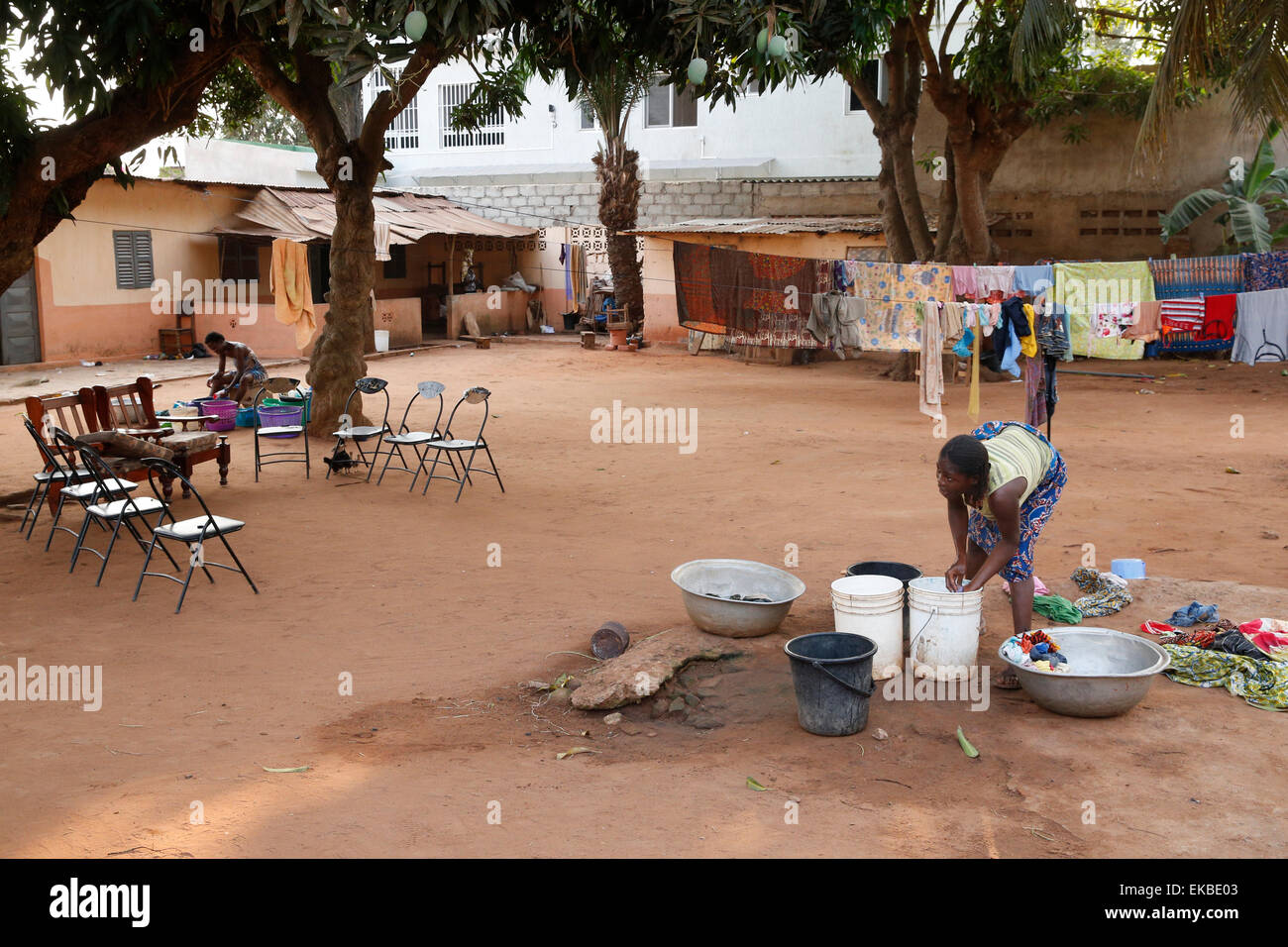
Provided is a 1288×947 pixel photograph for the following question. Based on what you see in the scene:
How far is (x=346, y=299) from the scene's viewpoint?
39.2ft

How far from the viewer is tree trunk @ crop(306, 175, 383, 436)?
11852 millimetres

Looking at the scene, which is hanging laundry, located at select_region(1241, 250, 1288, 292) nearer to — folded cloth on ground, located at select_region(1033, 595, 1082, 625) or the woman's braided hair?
folded cloth on ground, located at select_region(1033, 595, 1082, 625)

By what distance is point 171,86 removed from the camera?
8.08 metres

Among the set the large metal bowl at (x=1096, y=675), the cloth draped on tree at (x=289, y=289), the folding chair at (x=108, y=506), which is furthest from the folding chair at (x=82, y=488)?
the cloth draped on tree at (x=289, y=289)

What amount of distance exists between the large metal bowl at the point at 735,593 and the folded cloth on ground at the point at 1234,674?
6.52 ft

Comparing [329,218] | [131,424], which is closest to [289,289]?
[329,218]

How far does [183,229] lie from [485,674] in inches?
719

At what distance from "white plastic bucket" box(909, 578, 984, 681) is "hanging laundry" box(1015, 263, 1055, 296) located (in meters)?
10.5

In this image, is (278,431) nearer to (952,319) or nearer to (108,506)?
(108,506)

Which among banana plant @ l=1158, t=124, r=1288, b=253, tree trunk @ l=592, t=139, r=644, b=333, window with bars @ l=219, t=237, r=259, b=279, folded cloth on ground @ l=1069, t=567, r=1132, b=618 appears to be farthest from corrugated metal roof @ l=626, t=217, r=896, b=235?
folded cloth on ground @ l=1069, t=567, r=1132, b=618

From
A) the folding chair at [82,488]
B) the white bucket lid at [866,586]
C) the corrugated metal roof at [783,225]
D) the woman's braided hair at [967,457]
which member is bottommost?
the white bucket lid at [866,586]

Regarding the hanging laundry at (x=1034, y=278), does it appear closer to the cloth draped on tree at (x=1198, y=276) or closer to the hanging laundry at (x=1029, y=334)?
the cloth draped on tree at (x=1198, y=276)

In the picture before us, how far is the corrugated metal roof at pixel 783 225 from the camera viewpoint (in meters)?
20.7

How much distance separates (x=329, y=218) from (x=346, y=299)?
11.6 metres
